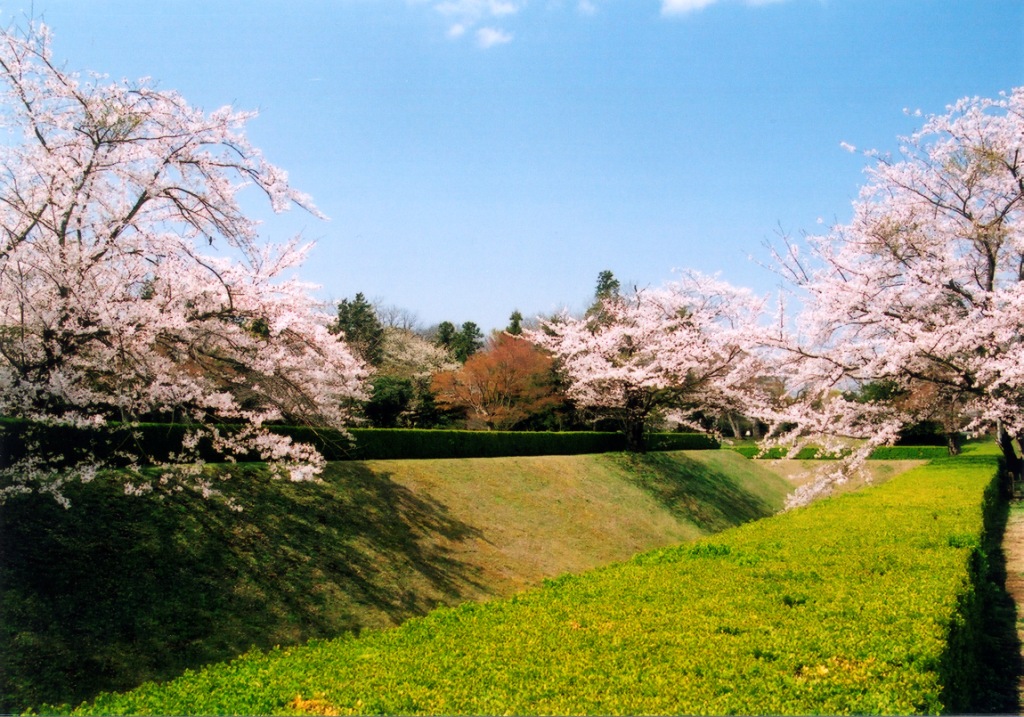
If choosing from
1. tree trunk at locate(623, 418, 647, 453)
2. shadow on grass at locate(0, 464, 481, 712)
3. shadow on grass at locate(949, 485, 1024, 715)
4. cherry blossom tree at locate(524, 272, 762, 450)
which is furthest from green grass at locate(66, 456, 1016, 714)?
tree trunk at locate(623, 418, 647, 453)

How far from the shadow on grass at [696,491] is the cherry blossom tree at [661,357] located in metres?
1.63

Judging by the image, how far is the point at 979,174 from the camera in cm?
1223

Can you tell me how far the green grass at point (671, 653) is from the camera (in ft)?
12.7

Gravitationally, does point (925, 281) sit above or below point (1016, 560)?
above

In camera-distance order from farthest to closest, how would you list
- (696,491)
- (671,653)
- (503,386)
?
(503,386)
(696,491)
(671,653)

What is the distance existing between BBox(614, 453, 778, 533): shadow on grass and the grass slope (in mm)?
3054

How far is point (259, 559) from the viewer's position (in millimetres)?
11156

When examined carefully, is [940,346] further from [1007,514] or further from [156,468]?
[156,468]

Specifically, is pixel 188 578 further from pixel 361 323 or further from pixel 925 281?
pixel 361 323

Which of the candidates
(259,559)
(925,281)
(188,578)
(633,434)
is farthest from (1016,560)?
(633,434)

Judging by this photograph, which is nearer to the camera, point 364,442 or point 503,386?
point 364,442

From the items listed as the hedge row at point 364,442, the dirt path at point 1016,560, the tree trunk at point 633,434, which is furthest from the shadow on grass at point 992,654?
the tree trunk at point 633,434

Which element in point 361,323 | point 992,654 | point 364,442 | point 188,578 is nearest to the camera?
point 992,654

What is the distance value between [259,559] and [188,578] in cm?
130
